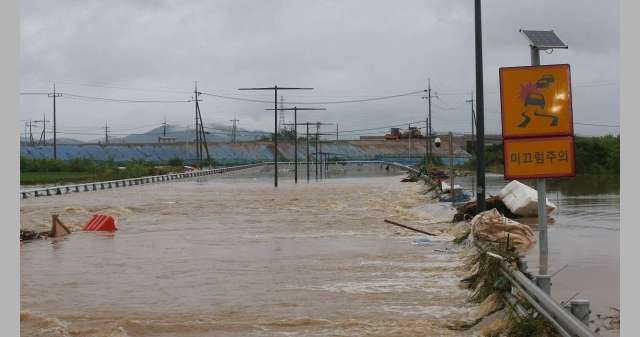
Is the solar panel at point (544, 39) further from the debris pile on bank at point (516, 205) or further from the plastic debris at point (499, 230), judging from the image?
the debris pile on bank at point (516, 205)

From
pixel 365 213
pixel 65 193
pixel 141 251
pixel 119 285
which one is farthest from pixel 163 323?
pixel 65 193

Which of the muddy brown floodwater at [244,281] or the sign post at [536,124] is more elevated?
the sign post at [536,124]

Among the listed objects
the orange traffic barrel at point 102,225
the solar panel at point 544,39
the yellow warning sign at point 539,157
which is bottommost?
the orange traffic barrel at point 102,225

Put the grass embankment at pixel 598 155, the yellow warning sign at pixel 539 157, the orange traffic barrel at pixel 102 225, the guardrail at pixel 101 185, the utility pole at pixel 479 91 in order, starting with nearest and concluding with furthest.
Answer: the yellow warning sign at pixel 539 157, the utility pole at pixel 479 91, the orange traffic barrel at pixel 102 225, the guardrail at pixel 101 185, the grass embankment at pixel 598 155

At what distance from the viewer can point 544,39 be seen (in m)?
8.88

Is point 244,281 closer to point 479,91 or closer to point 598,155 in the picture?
point 479,91

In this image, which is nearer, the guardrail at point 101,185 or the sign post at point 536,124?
the sign post at point 536,124

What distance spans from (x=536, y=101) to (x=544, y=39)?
74 centimetres

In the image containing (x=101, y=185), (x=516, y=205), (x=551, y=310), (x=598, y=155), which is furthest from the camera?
(x=598, y=155)

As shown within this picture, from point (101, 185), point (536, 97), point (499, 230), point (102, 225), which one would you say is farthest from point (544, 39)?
point (101, 185)

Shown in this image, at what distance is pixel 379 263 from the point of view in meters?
12.7

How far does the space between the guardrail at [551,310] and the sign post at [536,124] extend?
1871mm

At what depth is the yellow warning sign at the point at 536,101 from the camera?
8.62 metres

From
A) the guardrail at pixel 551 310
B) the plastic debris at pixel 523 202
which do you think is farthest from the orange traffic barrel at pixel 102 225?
the guardrail at pixel 551 310
